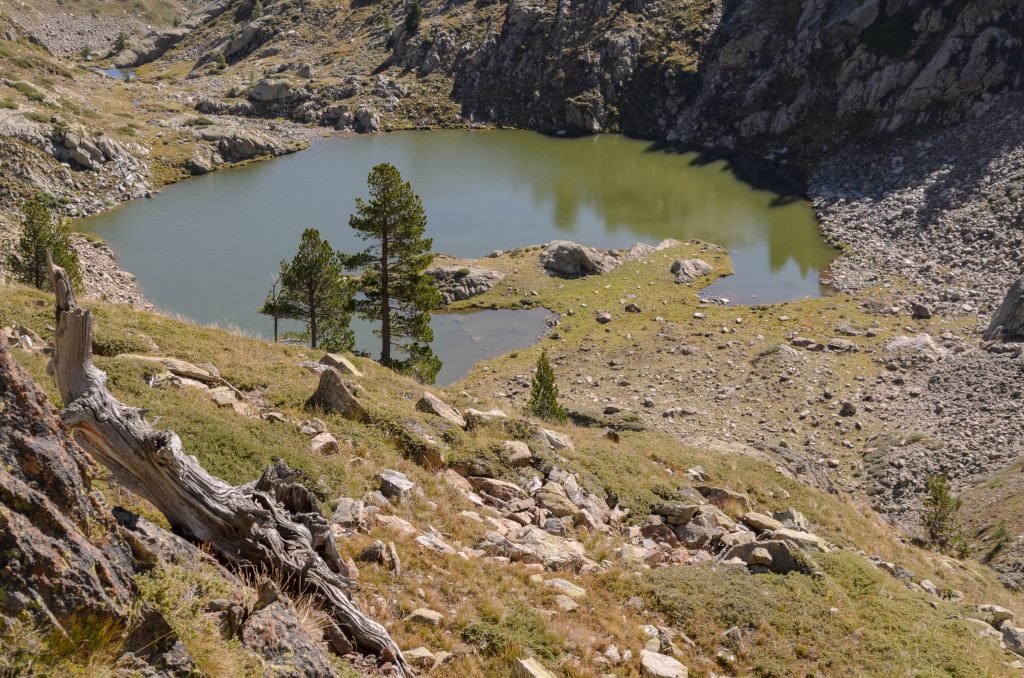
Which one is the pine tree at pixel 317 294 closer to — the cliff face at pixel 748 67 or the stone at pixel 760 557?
the stone at pixel 760 557

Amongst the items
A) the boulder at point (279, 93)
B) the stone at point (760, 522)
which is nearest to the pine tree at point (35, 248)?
the stone at point (760, 522)

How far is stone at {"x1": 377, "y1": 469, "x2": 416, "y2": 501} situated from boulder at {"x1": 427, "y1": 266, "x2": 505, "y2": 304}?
4422 cm

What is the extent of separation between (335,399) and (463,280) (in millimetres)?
42335

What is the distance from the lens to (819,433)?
40.6 meters

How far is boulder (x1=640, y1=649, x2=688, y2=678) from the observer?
12906 millimetres

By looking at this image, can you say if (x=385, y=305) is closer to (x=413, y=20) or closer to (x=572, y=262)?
(x=572, y=262)

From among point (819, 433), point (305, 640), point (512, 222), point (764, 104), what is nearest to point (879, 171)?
point (764, 104)

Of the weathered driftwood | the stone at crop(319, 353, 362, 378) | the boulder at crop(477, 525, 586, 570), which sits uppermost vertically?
the weathered driftwood

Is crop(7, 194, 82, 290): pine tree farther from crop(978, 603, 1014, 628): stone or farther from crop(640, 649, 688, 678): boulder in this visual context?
crop(978, 603, 1014, 628): stone

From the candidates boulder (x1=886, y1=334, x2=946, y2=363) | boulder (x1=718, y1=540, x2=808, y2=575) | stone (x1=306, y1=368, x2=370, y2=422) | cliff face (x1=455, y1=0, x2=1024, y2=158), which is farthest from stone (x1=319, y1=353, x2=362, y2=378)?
cliff face (x1=455, y1=0, x2=1024, y2=158)

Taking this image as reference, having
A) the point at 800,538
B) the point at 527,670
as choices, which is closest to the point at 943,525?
the point at 800,538

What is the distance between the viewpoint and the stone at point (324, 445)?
18172mm

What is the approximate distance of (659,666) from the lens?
1310cm

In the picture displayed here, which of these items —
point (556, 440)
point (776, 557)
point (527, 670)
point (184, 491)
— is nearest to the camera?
point (184, 491)
